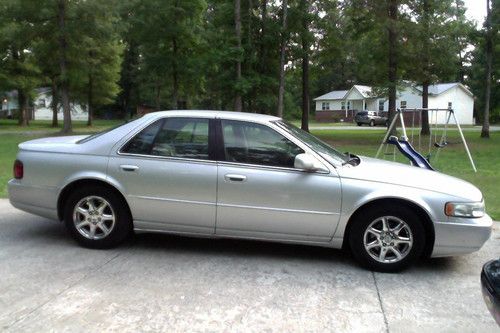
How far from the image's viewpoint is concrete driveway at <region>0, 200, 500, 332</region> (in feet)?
12.7

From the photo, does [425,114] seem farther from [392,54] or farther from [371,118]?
[371,118]

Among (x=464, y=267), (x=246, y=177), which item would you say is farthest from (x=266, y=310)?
(x=464, y=267)

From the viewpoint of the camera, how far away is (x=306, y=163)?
500 cm

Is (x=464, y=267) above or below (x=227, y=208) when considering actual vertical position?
below

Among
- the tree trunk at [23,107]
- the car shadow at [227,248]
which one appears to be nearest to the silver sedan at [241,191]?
the car shadow at [227,248]

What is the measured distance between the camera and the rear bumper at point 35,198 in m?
5.60

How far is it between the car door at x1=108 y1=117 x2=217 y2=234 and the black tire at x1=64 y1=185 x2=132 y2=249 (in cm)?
13

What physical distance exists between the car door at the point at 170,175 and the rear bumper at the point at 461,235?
7.24ft

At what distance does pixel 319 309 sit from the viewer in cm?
412

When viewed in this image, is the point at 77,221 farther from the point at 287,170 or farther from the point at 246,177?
the point at 287,170

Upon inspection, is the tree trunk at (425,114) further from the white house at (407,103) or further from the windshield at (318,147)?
the windshield at (318,147)

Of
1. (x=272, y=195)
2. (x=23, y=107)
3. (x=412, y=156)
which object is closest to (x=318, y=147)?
(x=272, y=195)

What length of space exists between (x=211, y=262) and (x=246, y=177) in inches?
36.8

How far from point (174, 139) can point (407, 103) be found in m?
58.9
